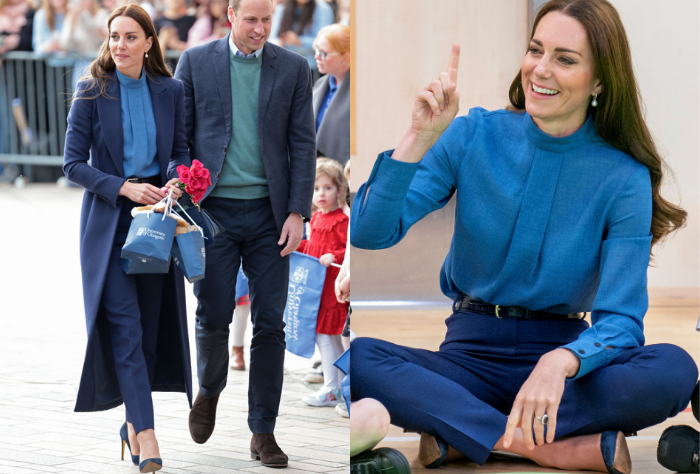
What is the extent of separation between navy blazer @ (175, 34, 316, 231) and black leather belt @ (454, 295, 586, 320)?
114cm

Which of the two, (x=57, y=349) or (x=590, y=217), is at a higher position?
(x=590, y=217)

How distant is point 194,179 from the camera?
2.98m

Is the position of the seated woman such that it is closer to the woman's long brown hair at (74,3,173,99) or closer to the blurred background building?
the woman's long brown hair at (74,3,173,99)

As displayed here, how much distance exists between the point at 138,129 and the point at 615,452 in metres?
1.83

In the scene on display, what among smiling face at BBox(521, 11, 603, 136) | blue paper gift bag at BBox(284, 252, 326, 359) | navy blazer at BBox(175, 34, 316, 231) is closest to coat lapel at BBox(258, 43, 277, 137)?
navy blazer at BBox(175, 34, 316, 231)

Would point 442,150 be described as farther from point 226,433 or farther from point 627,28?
point 226,433

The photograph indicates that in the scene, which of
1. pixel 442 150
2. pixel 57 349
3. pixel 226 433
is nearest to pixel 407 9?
pixel 442 150

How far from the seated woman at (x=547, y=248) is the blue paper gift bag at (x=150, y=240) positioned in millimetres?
986

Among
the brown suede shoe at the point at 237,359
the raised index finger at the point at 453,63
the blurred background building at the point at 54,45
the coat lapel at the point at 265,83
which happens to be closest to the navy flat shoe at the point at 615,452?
the raised index finger at the point at 453,63

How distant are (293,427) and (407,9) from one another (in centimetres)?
209

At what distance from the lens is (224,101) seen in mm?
3271

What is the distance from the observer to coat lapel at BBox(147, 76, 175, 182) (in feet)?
10.4

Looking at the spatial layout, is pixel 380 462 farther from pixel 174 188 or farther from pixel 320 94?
pixel 320 94

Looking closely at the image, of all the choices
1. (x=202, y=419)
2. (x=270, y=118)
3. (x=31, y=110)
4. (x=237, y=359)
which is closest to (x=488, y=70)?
(x=270, y=118)
